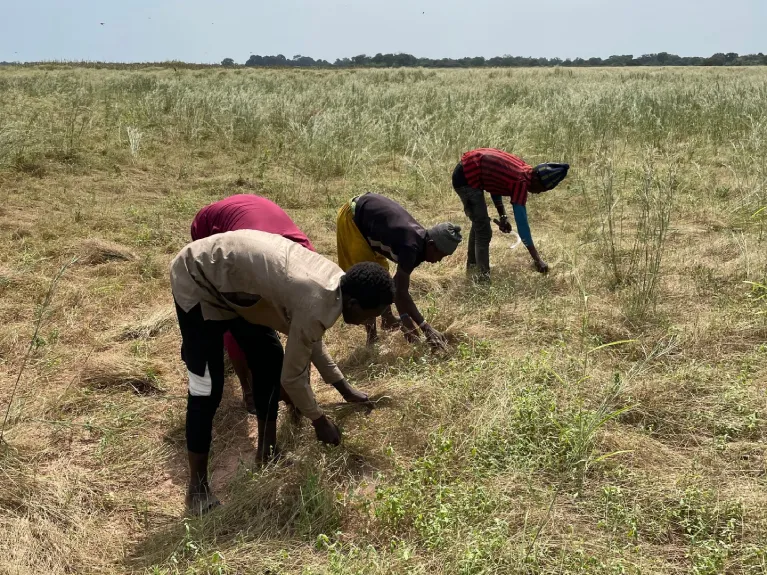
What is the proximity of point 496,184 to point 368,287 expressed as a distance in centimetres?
265

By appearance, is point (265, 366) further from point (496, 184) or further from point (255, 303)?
point (496, 184)

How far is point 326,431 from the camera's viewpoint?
2.54m

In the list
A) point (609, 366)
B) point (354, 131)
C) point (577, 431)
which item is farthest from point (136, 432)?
point (354, 131)

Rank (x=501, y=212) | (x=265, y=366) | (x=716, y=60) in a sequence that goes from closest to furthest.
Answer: (x=265, y=366), (x=501, y=212), (x=716, y=60)

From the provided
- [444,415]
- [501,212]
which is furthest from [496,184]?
[444,415]

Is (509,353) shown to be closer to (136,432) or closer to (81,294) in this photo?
(136,432)

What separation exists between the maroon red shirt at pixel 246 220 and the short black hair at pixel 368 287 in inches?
27.4

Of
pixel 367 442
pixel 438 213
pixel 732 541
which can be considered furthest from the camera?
pixel 438 213

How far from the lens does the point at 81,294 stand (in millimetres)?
4453

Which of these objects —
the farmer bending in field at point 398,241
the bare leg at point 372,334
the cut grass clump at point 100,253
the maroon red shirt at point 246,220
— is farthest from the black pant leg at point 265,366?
the cut grass clump at point 100,253

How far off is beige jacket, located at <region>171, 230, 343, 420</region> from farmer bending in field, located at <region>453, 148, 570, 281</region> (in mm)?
2485

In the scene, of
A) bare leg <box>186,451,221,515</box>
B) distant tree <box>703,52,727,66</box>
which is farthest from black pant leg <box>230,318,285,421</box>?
distant tree <box>703,52,727,66</box>

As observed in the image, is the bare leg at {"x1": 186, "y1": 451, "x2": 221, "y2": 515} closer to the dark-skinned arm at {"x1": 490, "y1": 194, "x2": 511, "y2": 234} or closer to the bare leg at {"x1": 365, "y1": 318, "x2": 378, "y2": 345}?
the bare leg at {"x1": 365, "y1": 318, "x2": 378, "y2": 345}

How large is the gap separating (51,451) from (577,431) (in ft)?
8.12
